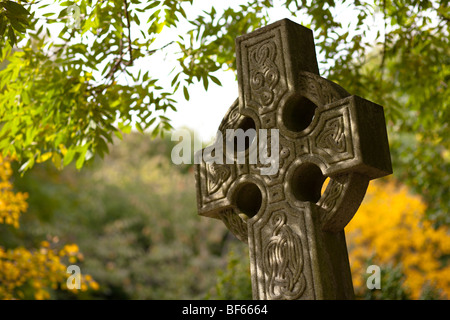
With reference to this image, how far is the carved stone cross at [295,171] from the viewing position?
3.35m

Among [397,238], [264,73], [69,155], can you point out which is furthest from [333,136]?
[397,238]

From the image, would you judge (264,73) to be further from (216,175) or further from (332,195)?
(332,195)

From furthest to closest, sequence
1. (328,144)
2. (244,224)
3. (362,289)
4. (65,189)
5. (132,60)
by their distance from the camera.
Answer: (65,189)
(362,289)
(132,60)
(244,224)
(328,144)

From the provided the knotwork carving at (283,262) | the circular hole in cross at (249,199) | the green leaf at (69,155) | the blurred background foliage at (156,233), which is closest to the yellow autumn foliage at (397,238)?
the blurred background foliage at (156,233)

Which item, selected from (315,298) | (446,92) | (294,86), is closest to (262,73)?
(294,86)

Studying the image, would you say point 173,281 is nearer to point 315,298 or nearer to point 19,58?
point 19,58

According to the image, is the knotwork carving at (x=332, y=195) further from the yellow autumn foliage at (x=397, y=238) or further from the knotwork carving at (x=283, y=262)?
the yellow autumn foliage at (x=397, y=238)

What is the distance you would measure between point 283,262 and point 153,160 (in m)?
16.6

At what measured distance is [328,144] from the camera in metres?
3.46

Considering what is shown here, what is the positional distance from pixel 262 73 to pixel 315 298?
1411 mm

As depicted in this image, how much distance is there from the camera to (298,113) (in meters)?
3.80

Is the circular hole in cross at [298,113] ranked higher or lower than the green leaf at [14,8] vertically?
lower

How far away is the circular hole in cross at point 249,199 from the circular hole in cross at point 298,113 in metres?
0.43

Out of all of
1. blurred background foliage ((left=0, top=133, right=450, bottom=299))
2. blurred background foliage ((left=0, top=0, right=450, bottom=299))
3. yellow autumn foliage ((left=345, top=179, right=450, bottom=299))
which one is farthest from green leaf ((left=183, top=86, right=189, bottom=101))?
yellow autumn foliage ((left=345, top=179, right=450, bottom=299))
